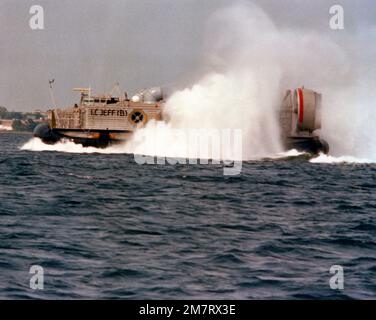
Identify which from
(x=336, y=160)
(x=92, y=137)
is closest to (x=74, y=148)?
(x=92, y=137)

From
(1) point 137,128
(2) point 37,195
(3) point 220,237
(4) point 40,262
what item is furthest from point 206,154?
(4) point 40,262

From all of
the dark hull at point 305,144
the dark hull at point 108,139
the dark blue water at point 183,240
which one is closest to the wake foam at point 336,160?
the dark hull at point 305,144

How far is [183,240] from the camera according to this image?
13242mm

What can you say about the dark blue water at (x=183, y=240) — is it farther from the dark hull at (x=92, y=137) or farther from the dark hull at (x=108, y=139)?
the dark hull at (x=92, y=137)

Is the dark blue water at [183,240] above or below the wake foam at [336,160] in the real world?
above

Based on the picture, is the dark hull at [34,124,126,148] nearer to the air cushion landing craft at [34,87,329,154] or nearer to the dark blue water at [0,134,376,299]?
the air cushion landing craft at [34,87,329,154]

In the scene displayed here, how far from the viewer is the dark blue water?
984 cm

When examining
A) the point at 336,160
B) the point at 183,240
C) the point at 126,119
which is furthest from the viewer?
the point at 126,119

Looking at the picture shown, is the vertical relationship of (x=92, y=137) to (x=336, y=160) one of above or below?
above

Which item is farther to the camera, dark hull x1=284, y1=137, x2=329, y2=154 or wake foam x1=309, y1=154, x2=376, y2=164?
dark hull x1=284, y1=137, x2=329, y2=154

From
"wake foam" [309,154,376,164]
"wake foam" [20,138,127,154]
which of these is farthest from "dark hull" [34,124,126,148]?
"wake foam" [309,154,376,164]

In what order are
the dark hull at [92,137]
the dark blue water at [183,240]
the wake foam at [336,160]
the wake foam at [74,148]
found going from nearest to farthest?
the dark blue water at [183,240] < the wake foam at [336,160] < the wake foam at [74,148] < the dark hull at [92,137]

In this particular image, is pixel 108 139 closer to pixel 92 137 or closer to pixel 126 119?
pixel 92 137

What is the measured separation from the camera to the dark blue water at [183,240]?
984 cm
